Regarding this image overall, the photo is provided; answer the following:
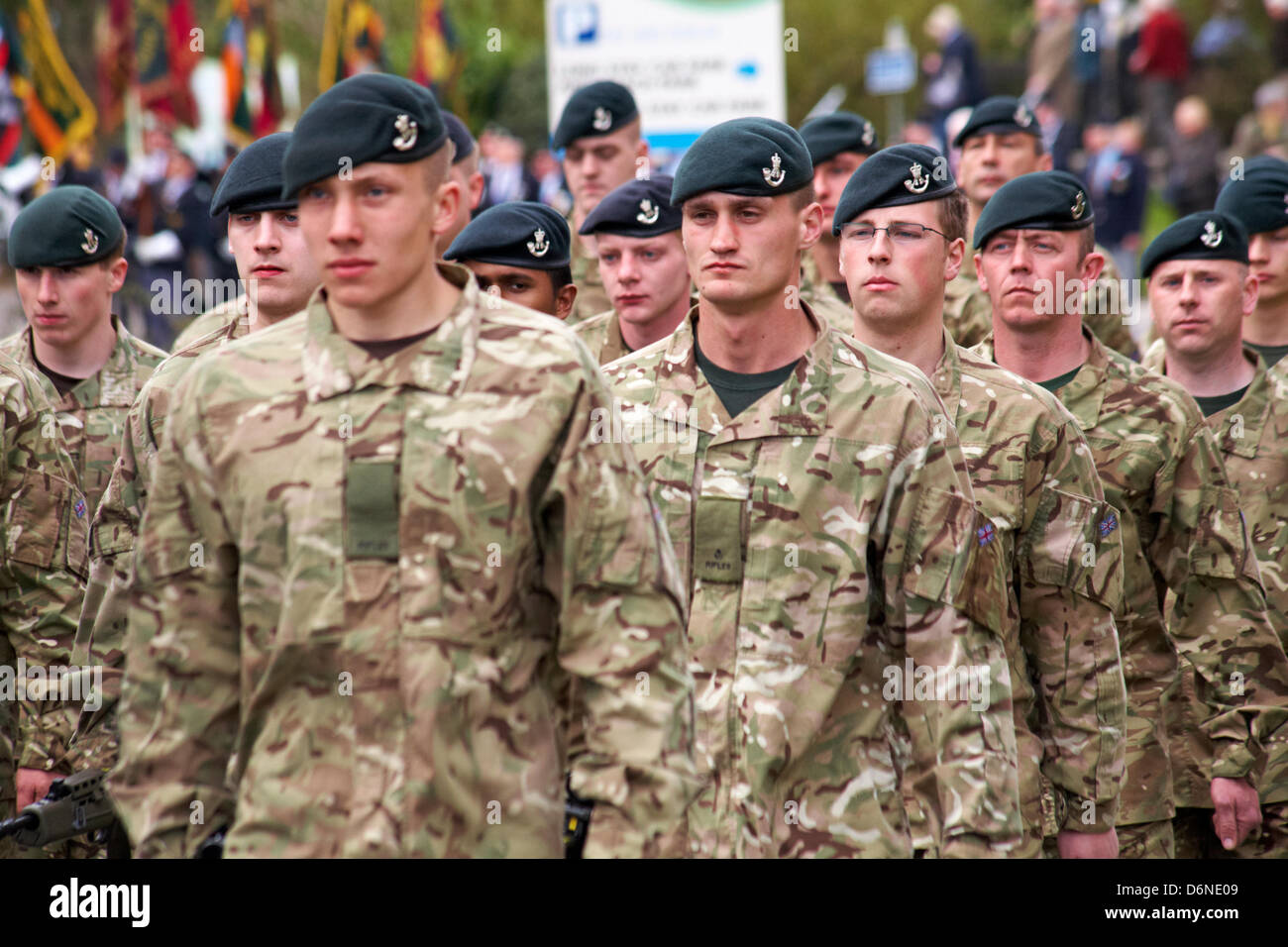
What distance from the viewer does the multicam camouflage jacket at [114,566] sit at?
557 centimetres

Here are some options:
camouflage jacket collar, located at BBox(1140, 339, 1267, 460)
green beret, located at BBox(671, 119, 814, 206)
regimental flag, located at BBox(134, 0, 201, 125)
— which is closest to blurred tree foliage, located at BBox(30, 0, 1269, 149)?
regimental flag, located at BBox(134, 0, 201, 125)

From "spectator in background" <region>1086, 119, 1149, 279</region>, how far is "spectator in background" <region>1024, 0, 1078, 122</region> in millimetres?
2889

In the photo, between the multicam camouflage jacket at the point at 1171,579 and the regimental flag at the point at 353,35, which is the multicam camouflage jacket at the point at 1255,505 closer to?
the multicam camouflage jacket at the point at 1171,579

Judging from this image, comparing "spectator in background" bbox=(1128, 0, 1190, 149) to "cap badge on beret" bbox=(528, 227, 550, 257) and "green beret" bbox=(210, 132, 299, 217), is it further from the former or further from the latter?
"green beret" bbox=(210, 132, 299, 217)

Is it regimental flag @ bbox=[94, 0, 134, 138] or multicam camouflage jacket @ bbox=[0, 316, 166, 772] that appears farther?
regimental flag @ bbox=[94, 0, 134, 138]

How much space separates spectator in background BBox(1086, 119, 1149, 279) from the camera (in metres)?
20.1

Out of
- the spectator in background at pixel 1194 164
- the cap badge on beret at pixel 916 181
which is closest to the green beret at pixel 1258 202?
the cap badge on beret at pixel 916 181

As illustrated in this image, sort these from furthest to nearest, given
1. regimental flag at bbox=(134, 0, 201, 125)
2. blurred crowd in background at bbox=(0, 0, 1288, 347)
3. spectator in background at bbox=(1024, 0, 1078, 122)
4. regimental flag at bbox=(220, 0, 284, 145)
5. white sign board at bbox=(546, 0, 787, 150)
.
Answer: regimental flag at bbox=(134, 0, 201, 125) < spectator in background at bbox=(1024, 0, 1078, 122) < regimental flag at bbox=(220, 0, 284, 145) < blurred crowd in background at bbox=(0, 0, 1288, 347) < white sign board at bbox=(546, 0, 787, 150)

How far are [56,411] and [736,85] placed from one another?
8255 millimetres

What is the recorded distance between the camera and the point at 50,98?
24.4 metres

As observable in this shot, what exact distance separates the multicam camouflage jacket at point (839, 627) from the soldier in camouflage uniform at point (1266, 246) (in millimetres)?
4096

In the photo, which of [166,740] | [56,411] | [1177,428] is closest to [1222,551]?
[1177,428]

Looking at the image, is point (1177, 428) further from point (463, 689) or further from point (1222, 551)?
point (463, 689)

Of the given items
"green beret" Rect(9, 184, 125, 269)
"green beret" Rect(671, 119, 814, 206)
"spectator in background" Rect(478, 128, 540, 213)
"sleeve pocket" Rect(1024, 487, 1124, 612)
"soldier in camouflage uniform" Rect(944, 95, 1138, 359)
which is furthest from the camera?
"spectator in background" Rect(478, 128, 540, 213)
